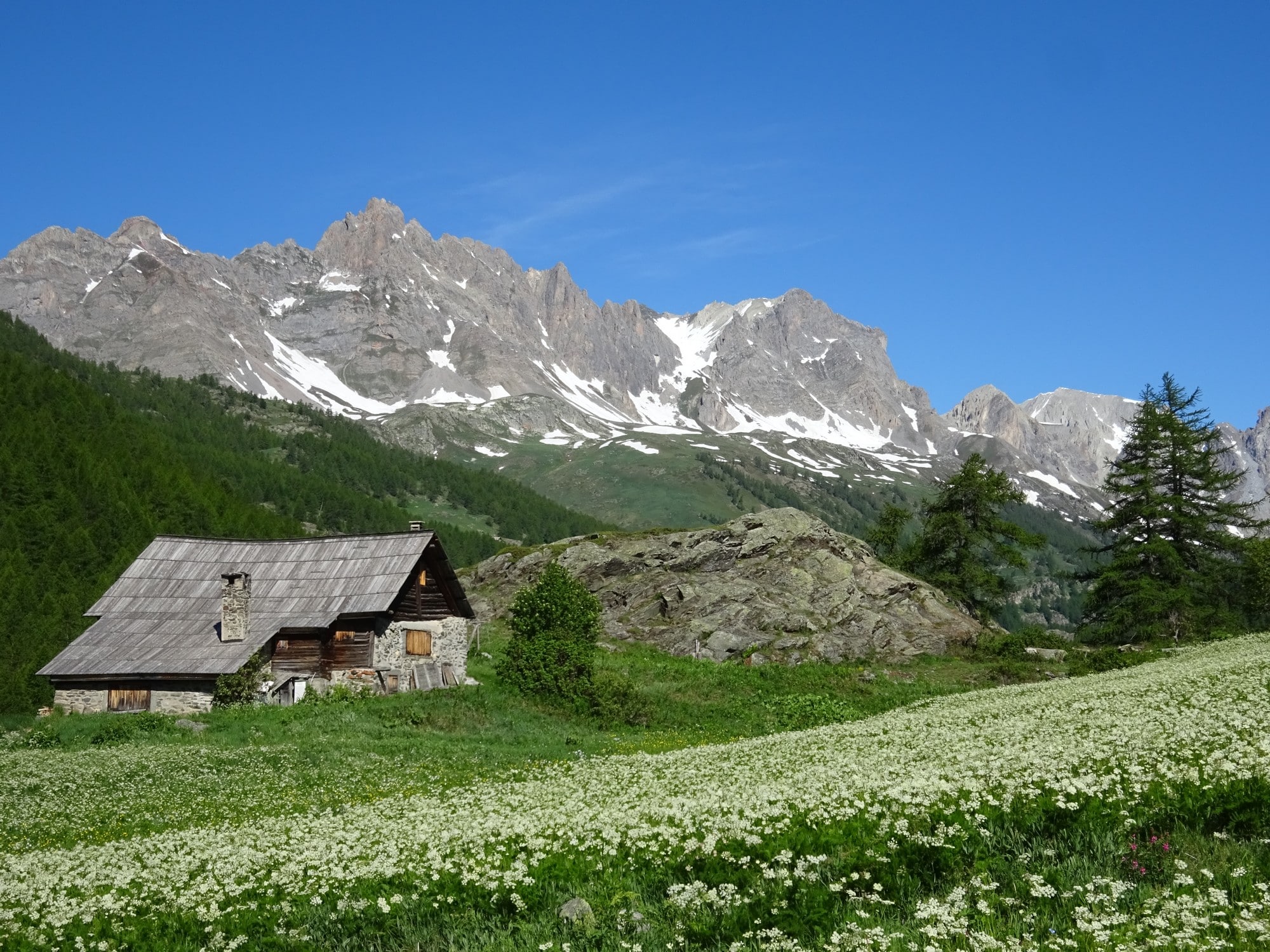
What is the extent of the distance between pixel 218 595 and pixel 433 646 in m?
12.6

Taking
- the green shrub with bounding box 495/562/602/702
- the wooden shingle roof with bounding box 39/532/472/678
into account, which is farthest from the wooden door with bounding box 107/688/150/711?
the green shrub with bounding box 495/562/602/702

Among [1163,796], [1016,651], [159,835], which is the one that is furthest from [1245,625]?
[159,835]

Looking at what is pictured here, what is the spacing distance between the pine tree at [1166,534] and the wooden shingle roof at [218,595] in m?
41.8

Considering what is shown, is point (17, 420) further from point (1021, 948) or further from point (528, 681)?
point (1021, 948)

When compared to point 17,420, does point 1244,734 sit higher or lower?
lower

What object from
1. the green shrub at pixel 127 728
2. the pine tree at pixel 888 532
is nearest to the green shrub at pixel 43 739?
the green shrub at pixel 127 728

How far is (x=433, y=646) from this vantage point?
176 ft

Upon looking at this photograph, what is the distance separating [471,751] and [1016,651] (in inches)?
1483

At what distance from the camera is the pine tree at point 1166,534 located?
58.4 m

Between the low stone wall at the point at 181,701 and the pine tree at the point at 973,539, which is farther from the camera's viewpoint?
the pine tree at the point at 973,539

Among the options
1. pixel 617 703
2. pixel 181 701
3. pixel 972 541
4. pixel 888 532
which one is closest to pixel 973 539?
pixel 972 541

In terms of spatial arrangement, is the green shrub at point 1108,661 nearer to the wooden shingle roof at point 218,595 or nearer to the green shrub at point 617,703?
the green shrub at point 617,703

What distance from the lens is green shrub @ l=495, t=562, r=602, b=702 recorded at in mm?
45156

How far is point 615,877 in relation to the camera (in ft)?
37.4
